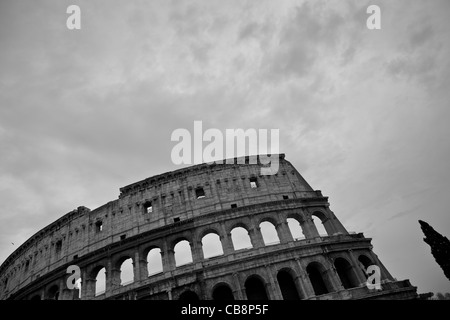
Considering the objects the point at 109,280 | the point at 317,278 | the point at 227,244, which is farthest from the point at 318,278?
the point at 109,280

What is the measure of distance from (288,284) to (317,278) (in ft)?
8.52

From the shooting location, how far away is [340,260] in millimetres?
21750

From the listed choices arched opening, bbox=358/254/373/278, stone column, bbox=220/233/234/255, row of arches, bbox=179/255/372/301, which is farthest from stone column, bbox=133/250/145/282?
arched opening, bbox=358/254/373/278

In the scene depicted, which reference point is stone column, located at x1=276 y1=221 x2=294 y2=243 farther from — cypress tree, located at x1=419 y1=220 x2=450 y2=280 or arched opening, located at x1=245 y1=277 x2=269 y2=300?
cypress tree, located at x1=419 y1=220 x2=450 y2=280

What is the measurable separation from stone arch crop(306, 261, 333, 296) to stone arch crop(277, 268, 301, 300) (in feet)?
5.45

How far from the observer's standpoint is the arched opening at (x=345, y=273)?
806 inches

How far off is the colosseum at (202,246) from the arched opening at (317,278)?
8 centimetres

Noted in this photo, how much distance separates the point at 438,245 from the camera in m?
20.9

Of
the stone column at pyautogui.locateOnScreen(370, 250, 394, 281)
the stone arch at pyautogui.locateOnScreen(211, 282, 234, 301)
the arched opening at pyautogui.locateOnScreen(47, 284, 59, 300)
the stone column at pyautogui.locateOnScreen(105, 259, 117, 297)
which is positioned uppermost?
the arched opening at pyautogui.locateOnScreen(47, 284, 59, 300)

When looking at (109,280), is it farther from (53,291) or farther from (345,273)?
(345,273)

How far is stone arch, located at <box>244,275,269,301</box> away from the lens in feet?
65.0

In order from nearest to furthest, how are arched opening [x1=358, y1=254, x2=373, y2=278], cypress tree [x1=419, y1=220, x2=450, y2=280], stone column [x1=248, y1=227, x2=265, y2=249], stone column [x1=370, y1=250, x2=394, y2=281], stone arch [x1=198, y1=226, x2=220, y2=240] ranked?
cypress tree [x1=419, y1=220, x2=450, y2=280]
stone column [x1=370, y1=250, x2=394, y2=281]
stone column [x1=248, y1=227, x2=265, y2=249]
arched opening [x1=358, y1=254, x2=373, y2=278]
stone arch [x1=198, y1=226, x2=220, y2=240]

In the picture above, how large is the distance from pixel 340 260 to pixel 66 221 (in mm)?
28528
